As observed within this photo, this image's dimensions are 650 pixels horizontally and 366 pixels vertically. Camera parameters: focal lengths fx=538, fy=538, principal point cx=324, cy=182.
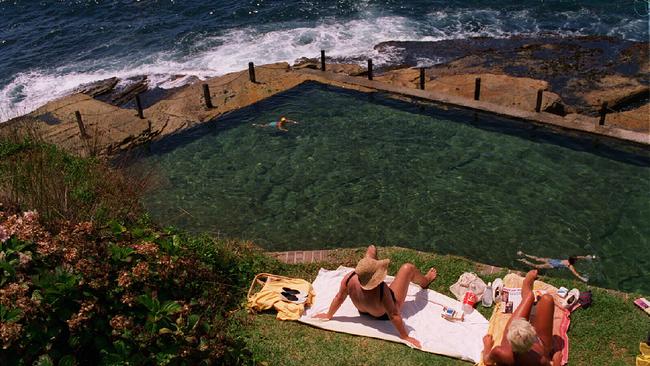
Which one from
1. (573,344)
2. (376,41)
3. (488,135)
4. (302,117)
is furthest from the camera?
(376,41)

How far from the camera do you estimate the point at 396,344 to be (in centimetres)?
892

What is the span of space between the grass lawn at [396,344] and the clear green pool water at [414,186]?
192 centimetres

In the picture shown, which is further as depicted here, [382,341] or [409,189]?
[409,189]

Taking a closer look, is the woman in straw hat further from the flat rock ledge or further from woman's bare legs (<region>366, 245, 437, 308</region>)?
the flat rock ledge

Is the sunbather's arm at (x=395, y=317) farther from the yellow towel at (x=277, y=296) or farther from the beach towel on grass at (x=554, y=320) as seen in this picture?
the yellow towel at (x=277, y=296)

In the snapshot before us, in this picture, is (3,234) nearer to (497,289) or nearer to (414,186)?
(497,289)

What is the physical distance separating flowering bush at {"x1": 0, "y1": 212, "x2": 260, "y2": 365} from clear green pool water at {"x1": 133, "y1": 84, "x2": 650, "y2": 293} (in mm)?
5775

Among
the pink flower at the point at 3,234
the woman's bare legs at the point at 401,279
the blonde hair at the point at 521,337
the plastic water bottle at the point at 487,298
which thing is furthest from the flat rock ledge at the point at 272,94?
the blonde hair at the point at 521,337

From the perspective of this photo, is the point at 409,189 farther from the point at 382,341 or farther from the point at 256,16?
the point at 256,16

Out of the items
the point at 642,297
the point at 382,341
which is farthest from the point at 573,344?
the point at 382,341

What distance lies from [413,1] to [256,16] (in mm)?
11204

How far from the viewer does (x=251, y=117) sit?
20391 mm

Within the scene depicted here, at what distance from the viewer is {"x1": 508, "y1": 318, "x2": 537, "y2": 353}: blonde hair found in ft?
23.0

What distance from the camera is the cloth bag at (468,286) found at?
32.6 feet
